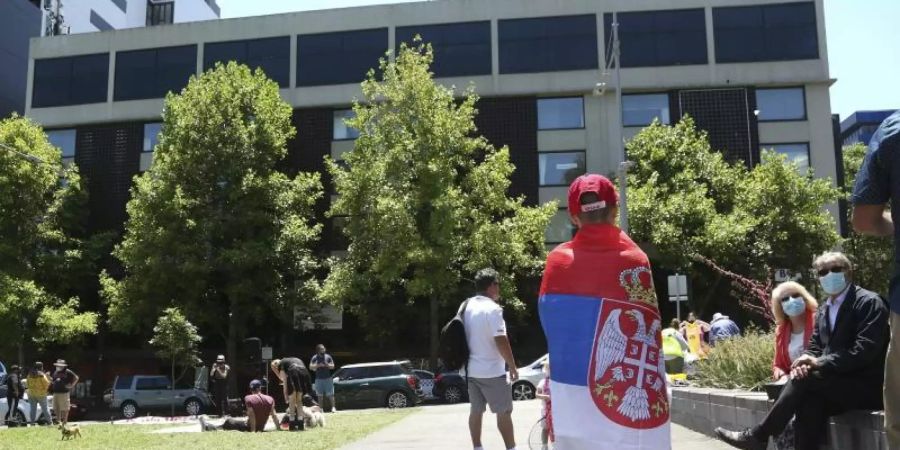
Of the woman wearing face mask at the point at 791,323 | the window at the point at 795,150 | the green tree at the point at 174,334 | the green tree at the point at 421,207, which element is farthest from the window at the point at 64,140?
the woman wearing face mask at the point at 791,323

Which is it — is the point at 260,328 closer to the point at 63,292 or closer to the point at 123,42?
the point at 63,292

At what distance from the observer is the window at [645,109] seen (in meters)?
34.2

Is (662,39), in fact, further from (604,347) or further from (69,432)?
(604,347)

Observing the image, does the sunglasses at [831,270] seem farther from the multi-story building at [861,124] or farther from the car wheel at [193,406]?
the multi-story building at [861,124]

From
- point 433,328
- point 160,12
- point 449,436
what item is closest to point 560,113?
point 433,328

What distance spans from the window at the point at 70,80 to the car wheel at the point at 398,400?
23588 millimetres

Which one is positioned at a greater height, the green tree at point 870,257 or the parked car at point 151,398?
the green tree at point 870,257

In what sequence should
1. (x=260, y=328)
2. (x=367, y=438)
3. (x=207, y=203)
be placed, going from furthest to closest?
1. (x=260, y=328)
2. (x=207, y=203)
3. (x=367, y=438)

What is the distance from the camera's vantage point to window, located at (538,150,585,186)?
3425 centimetres

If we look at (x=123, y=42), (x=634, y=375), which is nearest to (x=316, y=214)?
(x=123, y=42)

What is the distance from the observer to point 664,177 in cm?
3123

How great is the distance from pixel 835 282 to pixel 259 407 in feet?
36.1

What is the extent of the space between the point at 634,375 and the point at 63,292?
35.5 m

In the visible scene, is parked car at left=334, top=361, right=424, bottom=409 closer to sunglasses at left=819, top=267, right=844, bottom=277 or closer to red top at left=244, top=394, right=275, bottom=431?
red top at left=244, top=394, right=275, bottom=431
